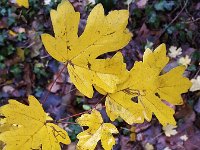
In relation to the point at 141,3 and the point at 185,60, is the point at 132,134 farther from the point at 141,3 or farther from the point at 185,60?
the point at 141,3

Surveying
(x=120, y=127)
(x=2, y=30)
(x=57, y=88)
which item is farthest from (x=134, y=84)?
(x=2, y=30)

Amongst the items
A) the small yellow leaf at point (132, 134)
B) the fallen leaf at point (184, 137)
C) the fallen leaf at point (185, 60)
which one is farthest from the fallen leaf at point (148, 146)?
the fallen leaf at point (185, 60)

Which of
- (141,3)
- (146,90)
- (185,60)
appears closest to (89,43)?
(146,90)

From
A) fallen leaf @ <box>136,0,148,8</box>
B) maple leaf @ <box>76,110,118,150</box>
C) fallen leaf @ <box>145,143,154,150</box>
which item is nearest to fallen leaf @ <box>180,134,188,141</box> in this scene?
fallen leaf @ <box>145,143,154,150</box>

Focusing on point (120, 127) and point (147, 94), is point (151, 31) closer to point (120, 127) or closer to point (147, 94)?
point (120, 127)

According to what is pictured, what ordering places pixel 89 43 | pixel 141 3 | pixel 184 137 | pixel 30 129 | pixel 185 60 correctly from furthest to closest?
pixel 141 3, pixel 185 60, pixel 184 137, pixel 30 129, pixel 89 43

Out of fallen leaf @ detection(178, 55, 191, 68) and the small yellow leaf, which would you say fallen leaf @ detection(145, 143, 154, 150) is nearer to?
the small yellow leaf

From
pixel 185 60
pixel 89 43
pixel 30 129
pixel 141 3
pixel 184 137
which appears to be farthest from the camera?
pixel 141 3
